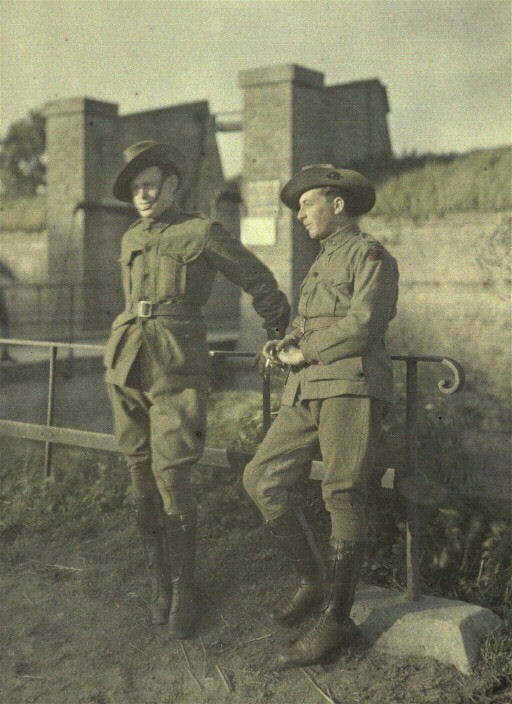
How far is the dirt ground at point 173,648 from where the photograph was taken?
3287mm

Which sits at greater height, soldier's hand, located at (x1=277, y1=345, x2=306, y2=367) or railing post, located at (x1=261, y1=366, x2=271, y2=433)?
soldier's hand, located at (x1=277, y1=345, x2=306, y2=367)

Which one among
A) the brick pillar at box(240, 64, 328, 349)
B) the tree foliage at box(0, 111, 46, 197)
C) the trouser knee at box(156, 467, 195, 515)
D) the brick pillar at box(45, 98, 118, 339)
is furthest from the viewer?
the tree foliage at box(0, 111, 46, 197)

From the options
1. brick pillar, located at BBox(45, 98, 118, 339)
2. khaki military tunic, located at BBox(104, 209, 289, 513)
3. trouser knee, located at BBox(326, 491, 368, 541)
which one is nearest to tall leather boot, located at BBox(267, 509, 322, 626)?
trouser knee, located at BBox(326, 491, 368, 541)

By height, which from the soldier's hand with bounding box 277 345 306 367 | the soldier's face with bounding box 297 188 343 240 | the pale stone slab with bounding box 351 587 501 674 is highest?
the soldier's face with bounding box 297 188 343 240

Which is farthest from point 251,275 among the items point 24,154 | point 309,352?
point 24,154

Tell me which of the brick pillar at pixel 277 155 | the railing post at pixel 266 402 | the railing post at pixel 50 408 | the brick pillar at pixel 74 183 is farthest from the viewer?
the brick pillar at pixel 74 183

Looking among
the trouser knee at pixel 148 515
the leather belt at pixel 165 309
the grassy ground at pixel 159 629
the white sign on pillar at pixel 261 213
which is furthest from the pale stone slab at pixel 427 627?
the white sign on pillar at pixel 261 213

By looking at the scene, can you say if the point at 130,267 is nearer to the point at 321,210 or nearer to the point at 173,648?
the point at 321,210

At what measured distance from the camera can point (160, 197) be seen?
3879 mm

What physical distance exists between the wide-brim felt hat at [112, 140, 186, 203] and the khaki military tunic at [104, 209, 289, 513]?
0.71ft

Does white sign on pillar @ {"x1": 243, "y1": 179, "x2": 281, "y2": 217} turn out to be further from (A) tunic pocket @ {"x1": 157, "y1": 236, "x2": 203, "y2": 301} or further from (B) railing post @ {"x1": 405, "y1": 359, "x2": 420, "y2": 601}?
(B) railing post @ {"x1": 405, "y1": 359, "x2": 420, "y2": 601}

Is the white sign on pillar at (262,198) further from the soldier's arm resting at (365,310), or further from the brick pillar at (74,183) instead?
the soldier's arm resting at (365,310)

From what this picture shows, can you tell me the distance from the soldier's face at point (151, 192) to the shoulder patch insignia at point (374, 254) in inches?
43.8

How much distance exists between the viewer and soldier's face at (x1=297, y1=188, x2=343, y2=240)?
3512 millimetres
